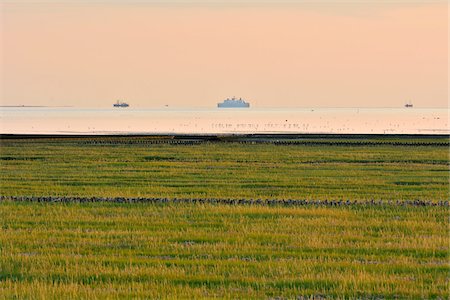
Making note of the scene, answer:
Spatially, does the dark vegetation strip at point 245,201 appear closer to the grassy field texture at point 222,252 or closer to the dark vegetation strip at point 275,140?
the grassy field texture at point 222,252

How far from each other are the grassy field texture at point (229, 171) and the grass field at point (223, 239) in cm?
14

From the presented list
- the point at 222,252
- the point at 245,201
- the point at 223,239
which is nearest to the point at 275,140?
the point at 245,201

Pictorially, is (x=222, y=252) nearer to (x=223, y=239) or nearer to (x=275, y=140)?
(x=223, y=239)

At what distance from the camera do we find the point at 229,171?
152 ft

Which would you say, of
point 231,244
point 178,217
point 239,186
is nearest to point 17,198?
point 178,217

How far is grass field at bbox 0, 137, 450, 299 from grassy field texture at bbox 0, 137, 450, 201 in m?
0.14

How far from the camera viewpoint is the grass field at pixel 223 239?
15805mm

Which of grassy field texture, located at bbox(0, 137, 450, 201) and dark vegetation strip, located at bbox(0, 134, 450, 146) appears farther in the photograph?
dark vegetation strip, located at bbox(0, 134, 450, 146)

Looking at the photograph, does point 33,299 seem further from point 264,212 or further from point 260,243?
point 264,212

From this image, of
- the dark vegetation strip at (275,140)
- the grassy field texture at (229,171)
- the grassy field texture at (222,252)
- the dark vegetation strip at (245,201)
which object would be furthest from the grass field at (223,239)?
the dark vegetation strip at (275,140)

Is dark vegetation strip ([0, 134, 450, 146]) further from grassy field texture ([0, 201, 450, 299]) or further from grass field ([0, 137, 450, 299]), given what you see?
grassy field texture ([0, 201, 450, 299])

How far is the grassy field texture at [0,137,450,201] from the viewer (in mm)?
34812

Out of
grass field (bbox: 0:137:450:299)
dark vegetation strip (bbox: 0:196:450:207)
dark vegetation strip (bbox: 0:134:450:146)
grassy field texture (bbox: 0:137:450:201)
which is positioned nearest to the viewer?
grass field (bbox: 0:137:450:299)

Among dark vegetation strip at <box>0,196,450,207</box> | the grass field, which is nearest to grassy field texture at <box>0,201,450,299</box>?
the grass field
